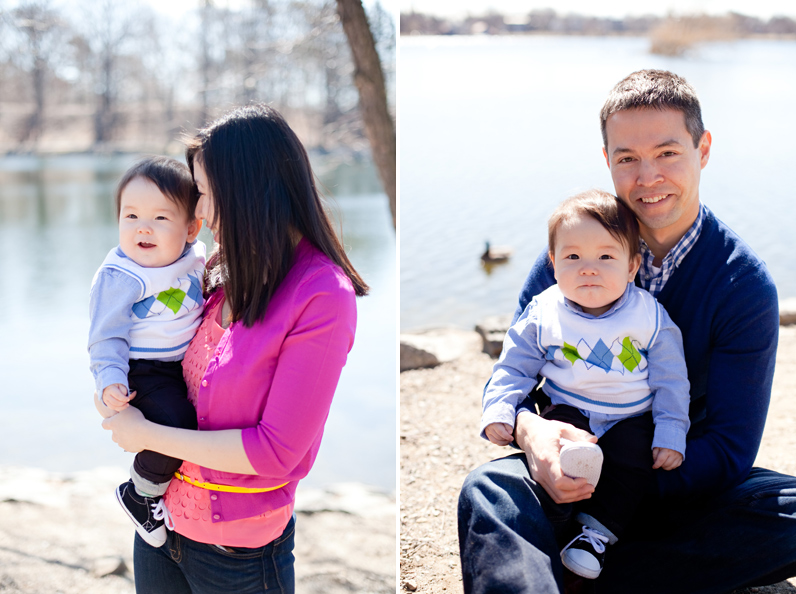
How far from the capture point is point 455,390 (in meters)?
3.97

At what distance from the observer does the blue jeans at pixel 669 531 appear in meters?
1.63

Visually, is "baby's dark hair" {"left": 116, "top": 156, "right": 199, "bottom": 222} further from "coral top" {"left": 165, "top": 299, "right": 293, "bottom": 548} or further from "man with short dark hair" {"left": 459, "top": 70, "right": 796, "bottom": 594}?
"man with short dark hair" {"left": 459, "top": 70, "right": 796, "bottom": 594}

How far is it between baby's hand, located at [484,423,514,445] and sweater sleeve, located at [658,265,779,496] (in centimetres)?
36

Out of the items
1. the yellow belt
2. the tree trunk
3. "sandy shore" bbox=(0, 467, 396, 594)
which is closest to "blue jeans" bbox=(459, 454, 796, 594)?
the yellow belt

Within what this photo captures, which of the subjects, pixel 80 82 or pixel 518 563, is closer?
pixel 518 563

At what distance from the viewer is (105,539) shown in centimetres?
333

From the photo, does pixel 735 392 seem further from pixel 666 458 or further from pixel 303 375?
pixel 303 375

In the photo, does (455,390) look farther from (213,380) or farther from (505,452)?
(213,380)

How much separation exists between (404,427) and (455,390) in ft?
1.78

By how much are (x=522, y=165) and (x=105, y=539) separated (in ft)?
32.1

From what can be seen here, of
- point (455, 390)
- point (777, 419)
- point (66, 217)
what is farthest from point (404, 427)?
point (66, 217)

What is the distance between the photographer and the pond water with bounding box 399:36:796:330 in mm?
7602

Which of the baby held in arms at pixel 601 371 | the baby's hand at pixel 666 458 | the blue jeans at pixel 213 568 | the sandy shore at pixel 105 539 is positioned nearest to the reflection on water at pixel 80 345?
the baby held in arms at pixel 601 371

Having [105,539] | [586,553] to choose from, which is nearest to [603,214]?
[586,553]
